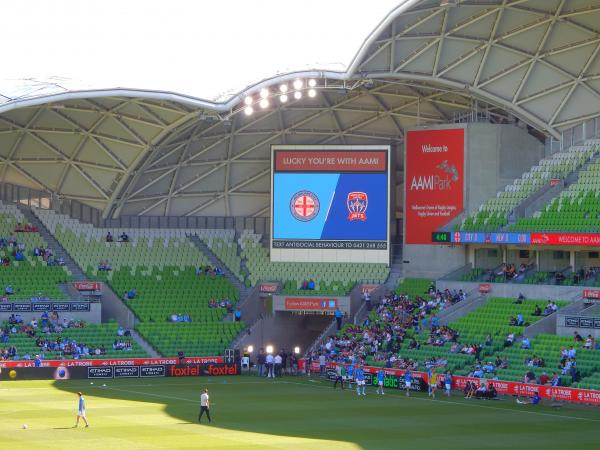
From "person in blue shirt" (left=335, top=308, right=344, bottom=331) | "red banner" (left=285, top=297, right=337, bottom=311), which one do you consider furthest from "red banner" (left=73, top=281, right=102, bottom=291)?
"person in blue shirt" (left=335, top=308, right=344, bottom=331)

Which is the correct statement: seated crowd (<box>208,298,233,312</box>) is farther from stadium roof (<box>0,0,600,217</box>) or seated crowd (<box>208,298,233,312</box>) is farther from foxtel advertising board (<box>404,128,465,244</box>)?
foxtel advertising board (<box>404,128,465,244</box>)

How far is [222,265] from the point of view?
258 ft

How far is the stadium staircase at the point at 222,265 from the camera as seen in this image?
252ft

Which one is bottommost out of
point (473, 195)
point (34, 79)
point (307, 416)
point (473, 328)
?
point (307, 416)

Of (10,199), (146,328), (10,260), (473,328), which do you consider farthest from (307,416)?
(10,199)

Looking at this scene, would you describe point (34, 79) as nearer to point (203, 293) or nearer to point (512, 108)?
point (203, 293)

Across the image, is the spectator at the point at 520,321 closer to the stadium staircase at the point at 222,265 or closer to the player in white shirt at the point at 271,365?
the player in white shirt at the point at 271,365

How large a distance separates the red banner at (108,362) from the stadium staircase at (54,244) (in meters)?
10.1

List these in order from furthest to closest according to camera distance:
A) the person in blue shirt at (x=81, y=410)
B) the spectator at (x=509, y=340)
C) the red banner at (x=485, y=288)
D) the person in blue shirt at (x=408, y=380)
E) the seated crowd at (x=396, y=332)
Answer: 1. the red banner at (x=485, y=288)
2. the seated crowd at (x=396, y=332)
3. the spectator at (x=509, y=340)
4. the person in blue shirt at (x=408, y=380)
5. the person in blue shirt at (x=81, y=410)

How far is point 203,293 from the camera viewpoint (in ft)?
249

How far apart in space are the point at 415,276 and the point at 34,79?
24.7 meters

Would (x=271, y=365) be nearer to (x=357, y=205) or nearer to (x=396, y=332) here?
(x=396, y=332)

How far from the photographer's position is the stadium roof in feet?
210

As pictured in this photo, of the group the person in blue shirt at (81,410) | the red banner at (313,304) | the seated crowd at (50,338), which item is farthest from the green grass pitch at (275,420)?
the red banner at (313,304)
